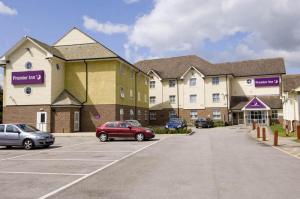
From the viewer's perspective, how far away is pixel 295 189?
802cm

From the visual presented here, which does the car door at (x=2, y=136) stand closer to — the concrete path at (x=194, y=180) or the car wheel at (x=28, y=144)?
the car wheel at (x=28, y=144)

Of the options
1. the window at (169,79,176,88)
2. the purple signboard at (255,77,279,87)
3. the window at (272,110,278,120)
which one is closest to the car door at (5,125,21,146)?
the window at (169,79,176,88)

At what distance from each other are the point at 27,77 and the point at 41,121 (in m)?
4.82

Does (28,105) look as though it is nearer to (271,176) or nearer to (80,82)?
(80,82)

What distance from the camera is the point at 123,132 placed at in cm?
2398

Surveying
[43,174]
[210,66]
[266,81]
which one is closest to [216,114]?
[210,66]

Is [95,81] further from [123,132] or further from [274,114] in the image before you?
[274,114]

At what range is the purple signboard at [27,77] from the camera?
33938 millimetres

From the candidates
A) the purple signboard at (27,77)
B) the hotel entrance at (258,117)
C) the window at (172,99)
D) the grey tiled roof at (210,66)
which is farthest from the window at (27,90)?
the hotel entrance at (258,117)

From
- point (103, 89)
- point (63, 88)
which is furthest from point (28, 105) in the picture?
point (103, 89)

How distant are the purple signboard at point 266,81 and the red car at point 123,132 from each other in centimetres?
3555

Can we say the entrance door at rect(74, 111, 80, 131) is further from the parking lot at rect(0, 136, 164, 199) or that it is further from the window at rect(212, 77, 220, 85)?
the window at rect(212, 77, 220, 85)

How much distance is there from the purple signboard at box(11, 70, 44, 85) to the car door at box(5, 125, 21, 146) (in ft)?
48.3

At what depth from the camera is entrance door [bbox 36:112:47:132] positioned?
33662 mm
